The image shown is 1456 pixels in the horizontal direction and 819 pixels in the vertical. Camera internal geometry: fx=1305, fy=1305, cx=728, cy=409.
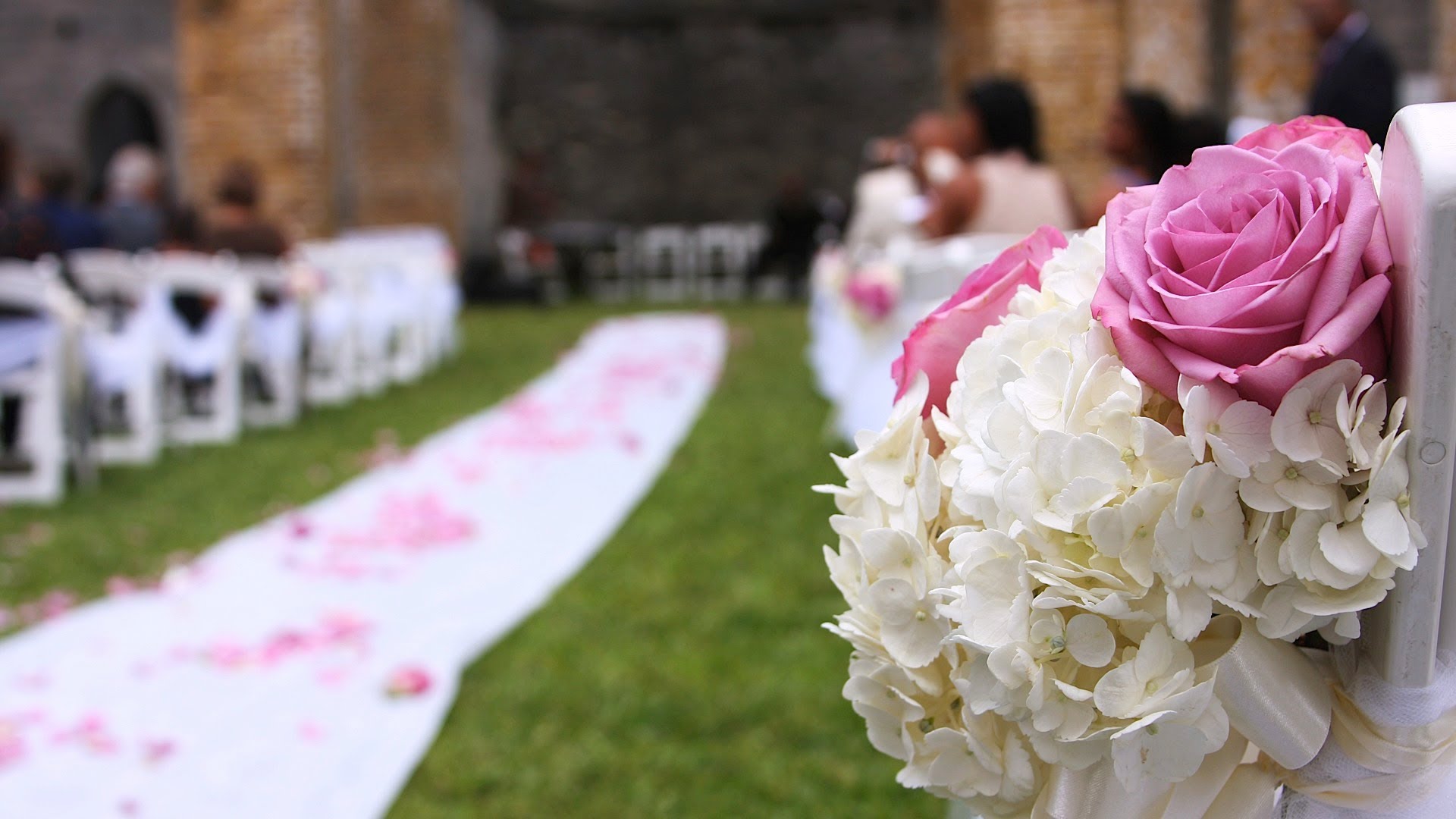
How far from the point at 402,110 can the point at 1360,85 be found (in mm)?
12231

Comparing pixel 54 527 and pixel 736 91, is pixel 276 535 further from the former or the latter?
pixel 736 91

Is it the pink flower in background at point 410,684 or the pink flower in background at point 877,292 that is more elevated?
the pink flower in background at point 877,292

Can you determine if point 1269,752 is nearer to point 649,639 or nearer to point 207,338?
point 649,639

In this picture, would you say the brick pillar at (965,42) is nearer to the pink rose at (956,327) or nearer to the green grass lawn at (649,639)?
the green grass lawn at (649,639)

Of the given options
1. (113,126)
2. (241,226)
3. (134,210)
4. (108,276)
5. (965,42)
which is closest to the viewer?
(108,276)

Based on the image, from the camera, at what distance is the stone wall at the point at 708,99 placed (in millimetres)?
20344

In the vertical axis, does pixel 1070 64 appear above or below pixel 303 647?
above

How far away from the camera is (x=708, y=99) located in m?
20.9

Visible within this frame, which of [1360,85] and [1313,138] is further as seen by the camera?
[1360,85]

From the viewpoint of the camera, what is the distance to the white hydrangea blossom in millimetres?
899

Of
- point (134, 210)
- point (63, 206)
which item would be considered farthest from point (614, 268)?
point (63, 206)

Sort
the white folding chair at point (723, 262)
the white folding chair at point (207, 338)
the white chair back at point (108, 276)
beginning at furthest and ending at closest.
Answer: the white folding chair at point (723, 262) → the white folding chair at point (207, 338) → the white chair back at point (108, 276)

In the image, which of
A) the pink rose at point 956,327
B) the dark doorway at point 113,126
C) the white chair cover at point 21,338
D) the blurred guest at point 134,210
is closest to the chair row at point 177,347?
the white chair cover at point 21,338

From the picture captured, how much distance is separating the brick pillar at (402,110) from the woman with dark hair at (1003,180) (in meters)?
11.1
